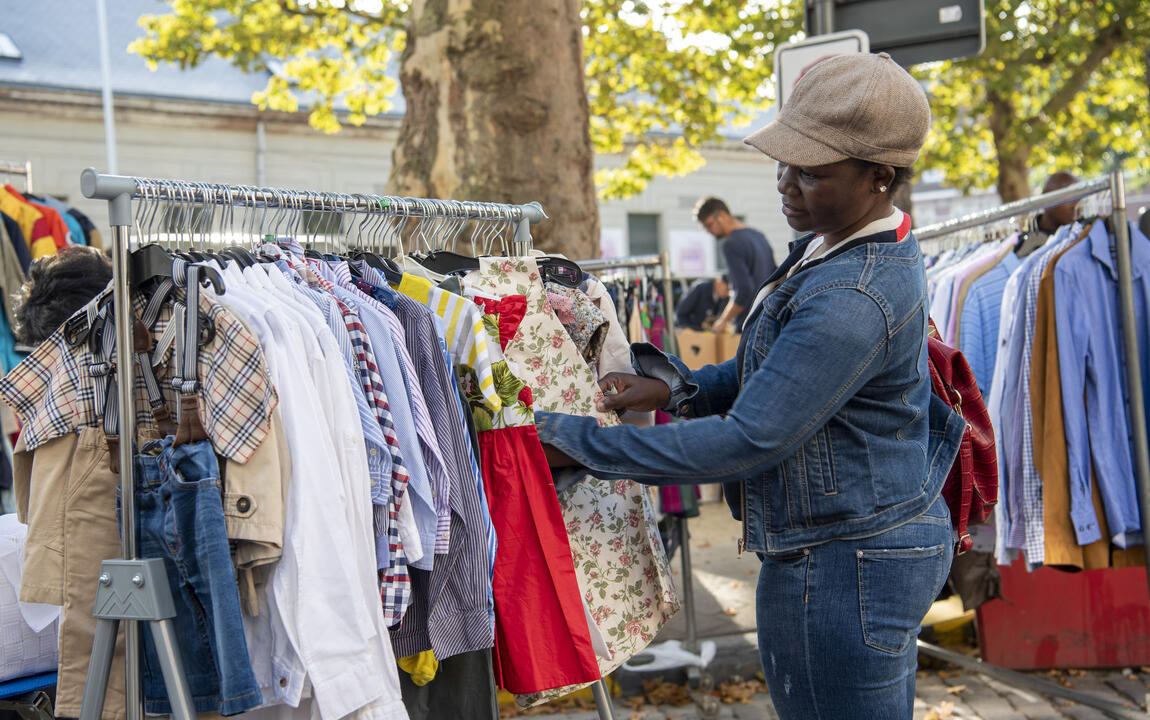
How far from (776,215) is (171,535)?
22307 millimetres

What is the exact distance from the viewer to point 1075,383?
12.2 feet

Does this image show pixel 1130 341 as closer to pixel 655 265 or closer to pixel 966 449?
pixel 966 449

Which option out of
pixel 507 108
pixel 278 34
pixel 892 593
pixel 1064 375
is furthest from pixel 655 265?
pixel 278 34

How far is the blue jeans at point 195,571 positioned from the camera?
6.29 ft

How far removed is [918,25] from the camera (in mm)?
4297

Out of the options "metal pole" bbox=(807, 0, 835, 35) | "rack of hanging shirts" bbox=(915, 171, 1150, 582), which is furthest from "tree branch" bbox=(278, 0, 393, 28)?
"rack of hanging shirts" bbox=(915, 171, 1150, 582)

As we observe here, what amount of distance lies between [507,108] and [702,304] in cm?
415

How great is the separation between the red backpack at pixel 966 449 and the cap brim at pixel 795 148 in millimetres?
626

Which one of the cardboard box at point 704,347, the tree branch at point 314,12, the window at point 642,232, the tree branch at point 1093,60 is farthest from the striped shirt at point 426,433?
the window at point 642,232

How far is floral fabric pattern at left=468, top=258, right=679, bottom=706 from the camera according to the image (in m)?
2.61

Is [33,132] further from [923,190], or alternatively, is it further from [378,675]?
[923,190]

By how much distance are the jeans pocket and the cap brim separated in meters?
0.75

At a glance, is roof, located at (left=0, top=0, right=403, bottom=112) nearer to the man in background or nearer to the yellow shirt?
the yellow shirt

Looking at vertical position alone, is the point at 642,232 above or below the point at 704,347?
above
